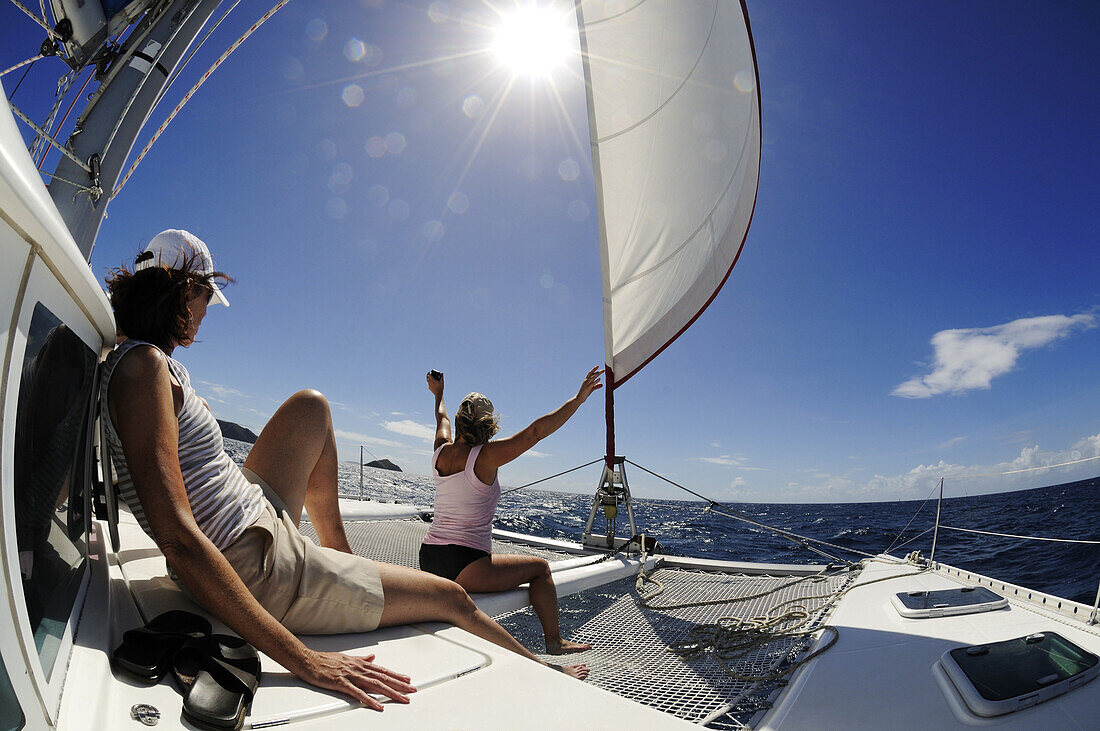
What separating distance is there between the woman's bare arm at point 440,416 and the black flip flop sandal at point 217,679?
5.08 ft

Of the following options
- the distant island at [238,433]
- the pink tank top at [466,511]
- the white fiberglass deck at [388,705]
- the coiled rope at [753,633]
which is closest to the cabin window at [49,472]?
the white fiberglass deck at [388,705]

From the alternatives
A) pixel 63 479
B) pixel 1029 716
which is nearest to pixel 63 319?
pixel 63 479

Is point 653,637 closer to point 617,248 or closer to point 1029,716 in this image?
point 1029,716

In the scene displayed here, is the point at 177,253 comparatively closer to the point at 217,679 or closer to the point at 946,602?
the point at 217,679

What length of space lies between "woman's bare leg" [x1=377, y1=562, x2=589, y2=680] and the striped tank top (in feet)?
1.21

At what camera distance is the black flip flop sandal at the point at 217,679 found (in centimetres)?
78

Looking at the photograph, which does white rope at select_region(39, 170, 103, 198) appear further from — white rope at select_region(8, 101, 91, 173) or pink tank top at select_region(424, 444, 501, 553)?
pink tank top at select_region(424, 444, 501, 553)

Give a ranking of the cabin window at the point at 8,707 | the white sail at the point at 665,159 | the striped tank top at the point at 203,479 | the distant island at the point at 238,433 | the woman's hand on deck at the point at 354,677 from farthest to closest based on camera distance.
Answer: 1. the distant island at the point at 238,433
2. the white sail at the point at 665,159
3. the striped tank top at the point at 203,479
4. the woman's hand on deck at the point at 354,677
5. the cabin window at the point at 8,707

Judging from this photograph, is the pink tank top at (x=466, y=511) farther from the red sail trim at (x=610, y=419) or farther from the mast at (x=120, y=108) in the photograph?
the mast at (x=120, y=108)

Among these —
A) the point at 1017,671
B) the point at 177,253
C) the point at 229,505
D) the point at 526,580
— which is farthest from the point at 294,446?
the point at 1017,671

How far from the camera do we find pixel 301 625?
4.06ft

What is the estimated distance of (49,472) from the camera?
0.79 meters

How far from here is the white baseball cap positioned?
4.31ft

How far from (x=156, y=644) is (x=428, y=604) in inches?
24.9
